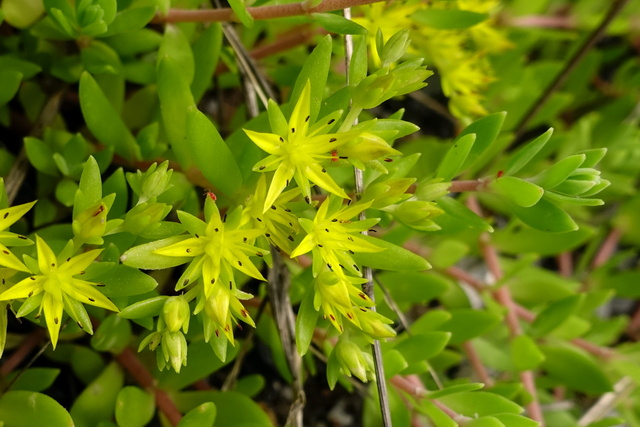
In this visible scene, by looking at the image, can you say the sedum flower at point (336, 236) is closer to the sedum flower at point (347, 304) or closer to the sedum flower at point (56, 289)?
the sedum flower at point (347, 304)

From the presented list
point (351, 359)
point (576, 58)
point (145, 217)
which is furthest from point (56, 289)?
point (576, 58)

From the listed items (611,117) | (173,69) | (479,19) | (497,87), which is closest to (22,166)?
(173,69)

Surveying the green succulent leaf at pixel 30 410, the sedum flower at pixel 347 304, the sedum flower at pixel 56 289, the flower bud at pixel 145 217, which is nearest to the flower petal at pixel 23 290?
the sedum flower at pixel 56 289

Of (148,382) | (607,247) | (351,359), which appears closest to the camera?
(351,359)

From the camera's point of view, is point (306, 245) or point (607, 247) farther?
point (607, 247)

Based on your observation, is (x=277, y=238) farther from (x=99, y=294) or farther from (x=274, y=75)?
(x=274, y=75)

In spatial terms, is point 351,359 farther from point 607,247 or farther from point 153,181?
point 607,247
